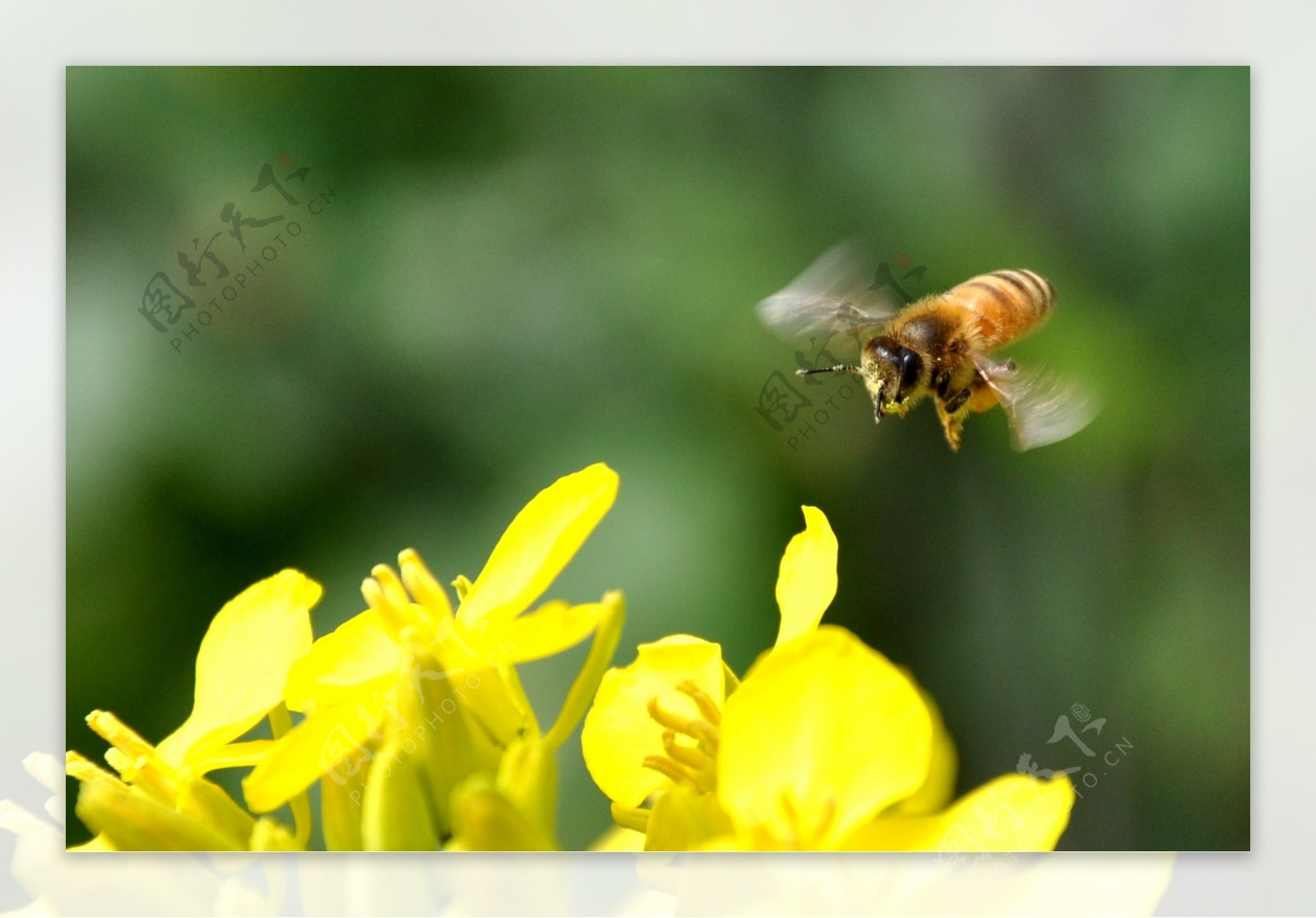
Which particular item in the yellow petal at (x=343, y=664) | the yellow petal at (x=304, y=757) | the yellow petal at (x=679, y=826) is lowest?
the yellow petal at (x=679, y=826)

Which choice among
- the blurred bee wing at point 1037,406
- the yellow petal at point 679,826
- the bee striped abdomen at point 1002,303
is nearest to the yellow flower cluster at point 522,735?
the yellow petal at point 679,826

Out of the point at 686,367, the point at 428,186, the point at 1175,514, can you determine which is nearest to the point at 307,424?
the point at 428,186
